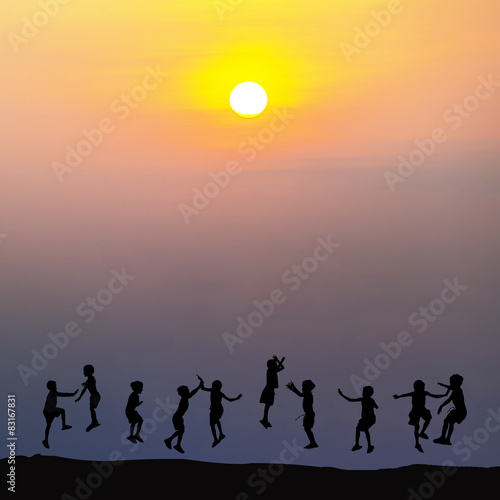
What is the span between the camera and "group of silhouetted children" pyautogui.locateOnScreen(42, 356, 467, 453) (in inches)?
1152

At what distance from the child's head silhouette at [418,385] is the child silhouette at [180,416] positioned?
5.73 metres

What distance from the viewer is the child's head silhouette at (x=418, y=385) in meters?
29.2

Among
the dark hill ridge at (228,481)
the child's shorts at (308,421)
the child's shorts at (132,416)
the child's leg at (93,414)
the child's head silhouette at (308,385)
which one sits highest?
the child's head silhouette at (308,385)

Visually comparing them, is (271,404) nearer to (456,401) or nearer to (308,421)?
(308,421)

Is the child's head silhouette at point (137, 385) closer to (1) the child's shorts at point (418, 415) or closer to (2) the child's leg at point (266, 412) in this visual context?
(2) the child's leg at point (266, 412)

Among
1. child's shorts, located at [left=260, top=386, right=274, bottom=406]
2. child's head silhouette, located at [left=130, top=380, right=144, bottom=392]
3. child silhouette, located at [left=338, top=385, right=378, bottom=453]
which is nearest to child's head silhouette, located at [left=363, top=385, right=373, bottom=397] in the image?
child silhouette, located at [left=338, top=385, right=378, bottom=453]

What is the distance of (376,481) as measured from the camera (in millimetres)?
28875

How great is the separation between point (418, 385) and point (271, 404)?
3980 millimetres

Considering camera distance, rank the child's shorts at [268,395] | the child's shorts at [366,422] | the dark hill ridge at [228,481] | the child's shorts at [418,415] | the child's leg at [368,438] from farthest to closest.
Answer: the child's shorts at [268,395]
the child's leg at [368,438]
the child's shorts at [366,422]
the child's shorts at [418,415]
the dark hill ridge at [228,481]

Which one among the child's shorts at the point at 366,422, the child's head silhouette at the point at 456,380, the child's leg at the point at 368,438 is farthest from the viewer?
the child's leg at the point at 368,438

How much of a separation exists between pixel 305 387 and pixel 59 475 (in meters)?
6.88

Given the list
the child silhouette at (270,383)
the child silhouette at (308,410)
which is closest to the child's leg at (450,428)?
the child silhouette at (308,410)

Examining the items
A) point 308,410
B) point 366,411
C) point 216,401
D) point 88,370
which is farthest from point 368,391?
point 88,370

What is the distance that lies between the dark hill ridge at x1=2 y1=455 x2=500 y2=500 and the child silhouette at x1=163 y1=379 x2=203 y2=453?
0.71 meters
